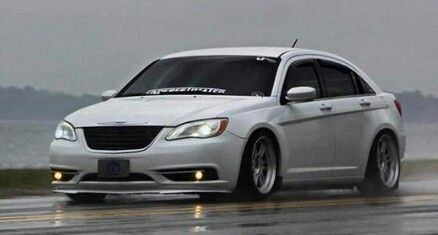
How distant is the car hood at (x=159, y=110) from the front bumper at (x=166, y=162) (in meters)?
0.20

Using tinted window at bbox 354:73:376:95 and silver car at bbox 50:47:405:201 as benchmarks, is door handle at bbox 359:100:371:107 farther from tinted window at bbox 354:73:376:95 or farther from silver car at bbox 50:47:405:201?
tinted window at bbox 354:73:376:95

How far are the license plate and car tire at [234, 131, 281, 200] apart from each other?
1102 millimetres

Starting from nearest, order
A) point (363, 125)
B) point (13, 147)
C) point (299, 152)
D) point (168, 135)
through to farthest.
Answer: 1. point (168, 135)
2. point (299, 152)
3. point (363, 125)
4. point (13, 147)

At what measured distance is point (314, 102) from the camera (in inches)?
649

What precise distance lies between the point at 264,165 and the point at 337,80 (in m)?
2.29

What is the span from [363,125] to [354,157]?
42cm

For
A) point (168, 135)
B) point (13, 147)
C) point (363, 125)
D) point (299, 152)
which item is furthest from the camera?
point (13, 147)

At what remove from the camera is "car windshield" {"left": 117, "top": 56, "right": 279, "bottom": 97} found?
1596 cm

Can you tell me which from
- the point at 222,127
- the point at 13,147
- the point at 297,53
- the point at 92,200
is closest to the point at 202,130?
the point at 222,127

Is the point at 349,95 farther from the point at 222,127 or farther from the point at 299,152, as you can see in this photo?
the point at 222,127

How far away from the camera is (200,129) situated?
14.8 meters

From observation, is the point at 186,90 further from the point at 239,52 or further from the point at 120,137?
the point at 120,137

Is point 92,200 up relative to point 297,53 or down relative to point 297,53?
down

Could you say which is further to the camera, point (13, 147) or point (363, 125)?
point (13, 147)
